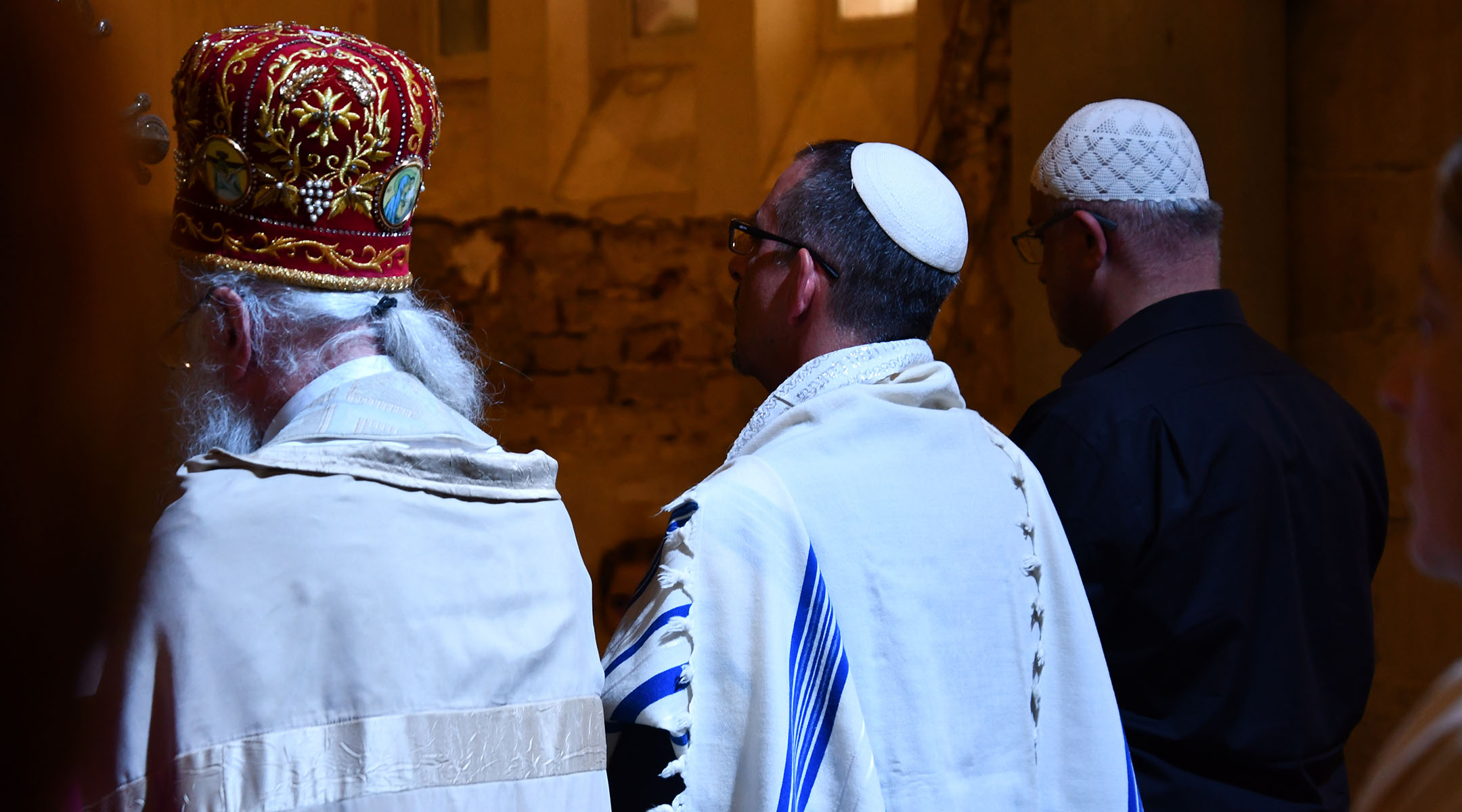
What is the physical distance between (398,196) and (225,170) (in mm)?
229

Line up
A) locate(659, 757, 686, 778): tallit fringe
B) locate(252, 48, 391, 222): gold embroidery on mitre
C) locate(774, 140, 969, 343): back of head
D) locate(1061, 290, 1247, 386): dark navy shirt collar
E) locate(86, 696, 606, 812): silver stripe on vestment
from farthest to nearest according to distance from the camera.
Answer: locate(1061, 290, 1247, 386): dark navy shirt collar → locate(774, 140, 969, 343): back of head → locate(252, 48, 391, 222): gold embroidery on mitre → locate(659, 757, 686, 778): tallit fringe → locate(86, 696, 606, 812): silver stripe on vestment

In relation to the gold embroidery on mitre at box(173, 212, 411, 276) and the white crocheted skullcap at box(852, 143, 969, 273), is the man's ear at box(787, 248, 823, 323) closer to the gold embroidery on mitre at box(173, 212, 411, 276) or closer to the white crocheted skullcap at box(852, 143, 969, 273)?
the white crocheted skullcap at box(852, 143, 969, 273)

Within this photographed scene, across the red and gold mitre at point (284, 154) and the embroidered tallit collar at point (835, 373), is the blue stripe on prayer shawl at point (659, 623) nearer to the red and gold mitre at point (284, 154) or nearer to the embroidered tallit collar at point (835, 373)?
the embroidered tallit collar at point (835, 373)

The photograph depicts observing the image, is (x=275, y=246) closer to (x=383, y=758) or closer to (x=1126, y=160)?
(x=383, y=758)

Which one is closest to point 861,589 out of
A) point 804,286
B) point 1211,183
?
point 804,286

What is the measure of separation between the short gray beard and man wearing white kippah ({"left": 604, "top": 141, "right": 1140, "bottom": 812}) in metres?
0.54

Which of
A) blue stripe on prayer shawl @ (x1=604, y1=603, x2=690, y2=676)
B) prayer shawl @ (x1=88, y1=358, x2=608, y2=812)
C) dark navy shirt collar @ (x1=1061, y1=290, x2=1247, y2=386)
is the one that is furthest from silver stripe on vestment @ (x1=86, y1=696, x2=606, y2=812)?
dark navy shirt collar @ (x1=1061, y1=290, x2=1247, y2=386)

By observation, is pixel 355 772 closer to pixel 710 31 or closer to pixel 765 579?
pixel 765 579

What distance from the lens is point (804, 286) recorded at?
83.3 inches

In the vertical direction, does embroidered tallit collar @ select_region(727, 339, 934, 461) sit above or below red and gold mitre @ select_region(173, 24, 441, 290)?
below

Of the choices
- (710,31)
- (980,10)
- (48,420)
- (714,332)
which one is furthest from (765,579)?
(710,31)

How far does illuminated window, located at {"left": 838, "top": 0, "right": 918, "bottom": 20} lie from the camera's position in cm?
527

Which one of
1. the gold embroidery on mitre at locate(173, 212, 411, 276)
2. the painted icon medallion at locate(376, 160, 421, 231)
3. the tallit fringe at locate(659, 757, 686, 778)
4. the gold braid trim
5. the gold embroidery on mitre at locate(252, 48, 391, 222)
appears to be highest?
the gold embroidery on mitre at locate(252, 48, 391, 222)

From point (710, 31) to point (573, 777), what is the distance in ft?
13.7
